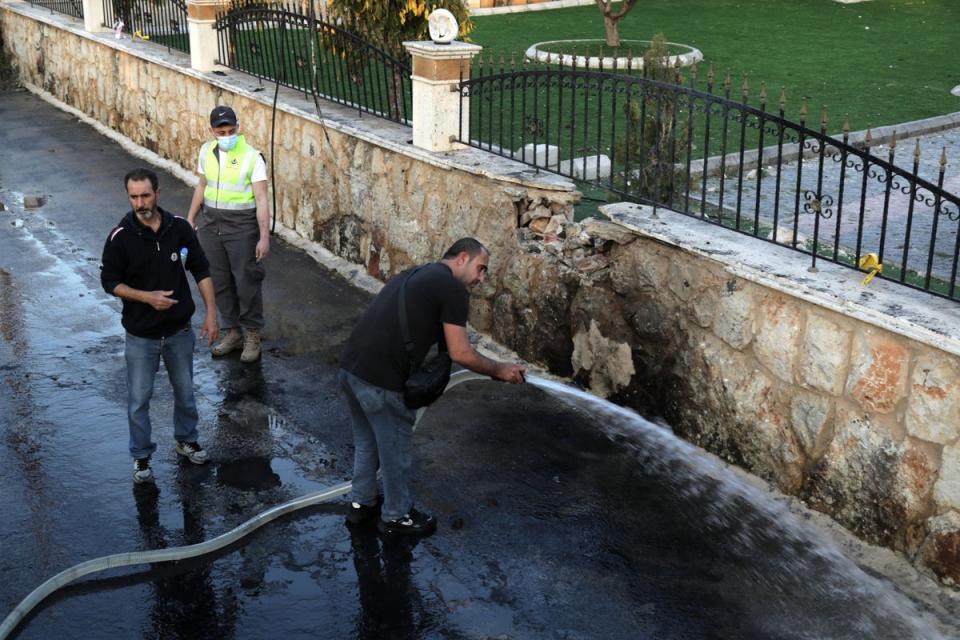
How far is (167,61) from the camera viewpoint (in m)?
13.4

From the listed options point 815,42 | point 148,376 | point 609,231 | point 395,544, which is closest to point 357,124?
point 609,231

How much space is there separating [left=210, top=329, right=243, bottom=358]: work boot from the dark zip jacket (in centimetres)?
196

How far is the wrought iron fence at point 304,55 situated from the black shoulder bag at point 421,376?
4400 mm

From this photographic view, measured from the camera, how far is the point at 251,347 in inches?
321

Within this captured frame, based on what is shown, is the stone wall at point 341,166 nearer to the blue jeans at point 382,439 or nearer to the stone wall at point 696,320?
the stone wall at point 696,320

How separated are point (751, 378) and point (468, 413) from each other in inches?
73.5

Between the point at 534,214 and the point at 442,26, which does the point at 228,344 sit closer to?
the point at 534,214

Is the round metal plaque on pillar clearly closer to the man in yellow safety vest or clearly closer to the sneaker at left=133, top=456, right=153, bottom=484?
Result: the man in yellow safety vest

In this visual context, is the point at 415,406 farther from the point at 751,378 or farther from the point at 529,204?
the point at 529,204

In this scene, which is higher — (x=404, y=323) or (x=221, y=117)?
(x=221, y=117)

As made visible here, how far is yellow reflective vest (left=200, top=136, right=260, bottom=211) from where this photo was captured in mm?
7809

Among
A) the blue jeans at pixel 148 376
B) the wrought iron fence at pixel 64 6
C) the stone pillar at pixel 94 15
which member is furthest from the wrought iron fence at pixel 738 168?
the wrought iron fence at pixel 64 6

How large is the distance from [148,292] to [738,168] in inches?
240

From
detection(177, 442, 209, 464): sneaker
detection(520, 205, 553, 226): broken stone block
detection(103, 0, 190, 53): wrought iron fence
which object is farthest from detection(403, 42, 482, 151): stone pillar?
detection(103, 0, 190, 53): wrought iron fence
